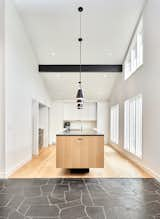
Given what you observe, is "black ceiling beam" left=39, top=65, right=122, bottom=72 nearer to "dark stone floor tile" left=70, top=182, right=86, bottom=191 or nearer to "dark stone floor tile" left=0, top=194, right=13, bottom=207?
"dark stone floor tile" left=70, top=182, right=86, bottom=191

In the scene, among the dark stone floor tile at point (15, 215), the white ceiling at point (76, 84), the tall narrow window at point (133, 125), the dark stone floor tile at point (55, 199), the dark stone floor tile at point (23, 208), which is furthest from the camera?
the white ceiling at point (76, 84)

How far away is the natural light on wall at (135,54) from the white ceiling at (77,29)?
221mm

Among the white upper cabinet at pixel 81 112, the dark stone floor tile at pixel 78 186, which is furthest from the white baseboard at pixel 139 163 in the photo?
the white upper cabinet at pixel 81 112

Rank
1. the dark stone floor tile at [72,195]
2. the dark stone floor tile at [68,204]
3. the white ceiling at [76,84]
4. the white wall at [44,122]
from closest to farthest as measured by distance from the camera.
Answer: the dark stone floor tile at [68,204]
the dark stone floor tile at [72,195]
the white ceiling at [76,84]
the white wall at [44,122]

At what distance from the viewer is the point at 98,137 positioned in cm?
465

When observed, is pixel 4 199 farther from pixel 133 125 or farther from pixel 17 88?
pixel 133 125

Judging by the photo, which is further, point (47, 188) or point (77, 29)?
point (77, 29)

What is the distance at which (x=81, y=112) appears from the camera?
11.3 meters

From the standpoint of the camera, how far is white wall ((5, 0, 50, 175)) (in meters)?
4.62

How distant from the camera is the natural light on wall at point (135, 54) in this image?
18.7 ft

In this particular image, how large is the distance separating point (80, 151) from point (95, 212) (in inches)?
74.0

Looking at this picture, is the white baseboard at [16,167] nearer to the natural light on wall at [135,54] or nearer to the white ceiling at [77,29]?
the white ceiling at [77,29]

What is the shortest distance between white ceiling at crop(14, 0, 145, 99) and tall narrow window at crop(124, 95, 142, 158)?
190 centimetres

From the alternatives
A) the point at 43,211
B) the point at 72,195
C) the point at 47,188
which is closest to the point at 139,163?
the point at 72,195
